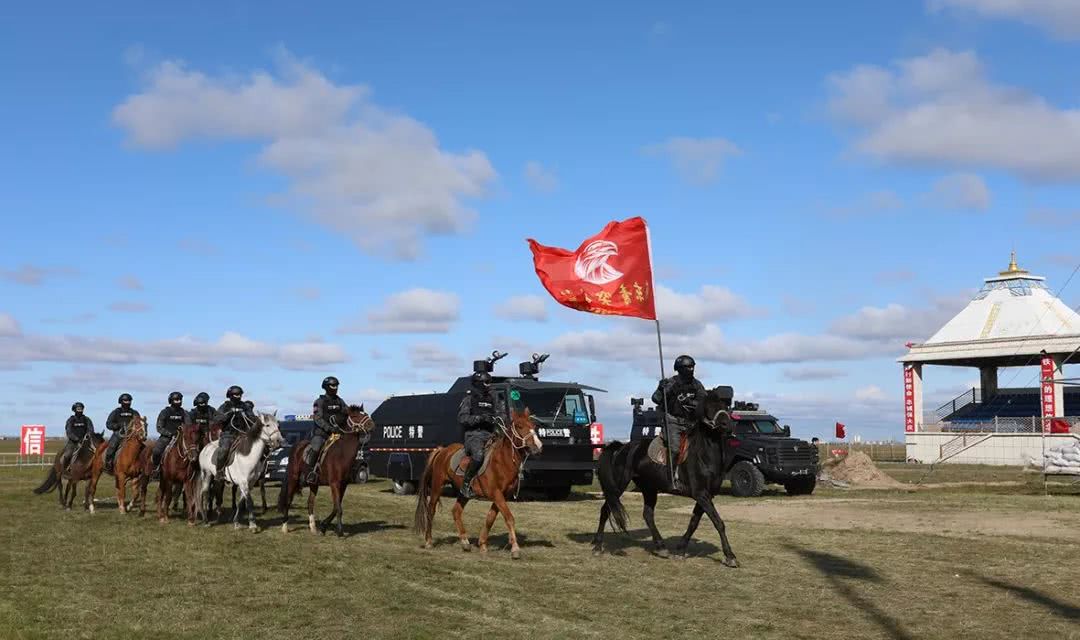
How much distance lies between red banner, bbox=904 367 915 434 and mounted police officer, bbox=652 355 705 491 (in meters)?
48.8

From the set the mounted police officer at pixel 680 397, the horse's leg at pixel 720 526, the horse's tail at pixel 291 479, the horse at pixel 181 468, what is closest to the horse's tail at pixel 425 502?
the horse's tail at pixel 291 479

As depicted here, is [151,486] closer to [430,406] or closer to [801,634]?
[430,406]

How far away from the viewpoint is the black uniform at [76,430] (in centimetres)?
2375

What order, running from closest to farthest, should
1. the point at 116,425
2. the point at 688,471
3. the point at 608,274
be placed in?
the point at 688,471 → the point at 608,274 → the point at 116,425

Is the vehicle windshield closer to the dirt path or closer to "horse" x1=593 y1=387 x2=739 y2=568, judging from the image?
the dirt path

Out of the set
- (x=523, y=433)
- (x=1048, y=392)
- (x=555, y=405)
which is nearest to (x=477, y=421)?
(x=523, y=433)

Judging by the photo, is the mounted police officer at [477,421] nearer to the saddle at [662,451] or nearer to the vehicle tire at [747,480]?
the saddle at [662,451]

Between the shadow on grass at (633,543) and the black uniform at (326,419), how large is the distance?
173 inches

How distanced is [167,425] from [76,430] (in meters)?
4.27

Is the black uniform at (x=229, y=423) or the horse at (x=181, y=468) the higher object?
the black uniform at (x=229, y=423)

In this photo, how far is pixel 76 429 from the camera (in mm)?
23766

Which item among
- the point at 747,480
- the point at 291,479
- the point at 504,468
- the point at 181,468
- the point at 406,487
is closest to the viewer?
Answer: the point at 504,468

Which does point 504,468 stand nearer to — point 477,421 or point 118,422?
point 477,421

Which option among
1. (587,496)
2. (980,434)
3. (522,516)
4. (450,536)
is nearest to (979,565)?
(450,536)
